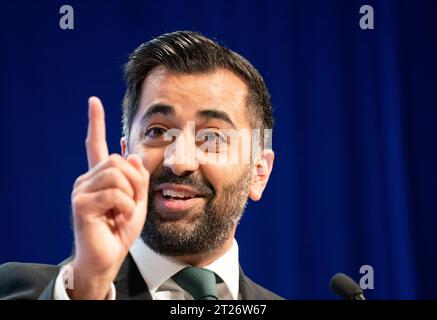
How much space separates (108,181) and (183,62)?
0.62 m

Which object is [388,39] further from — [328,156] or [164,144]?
[164,144]

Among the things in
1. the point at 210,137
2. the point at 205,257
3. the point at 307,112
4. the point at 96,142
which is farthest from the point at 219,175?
the point at 307,112

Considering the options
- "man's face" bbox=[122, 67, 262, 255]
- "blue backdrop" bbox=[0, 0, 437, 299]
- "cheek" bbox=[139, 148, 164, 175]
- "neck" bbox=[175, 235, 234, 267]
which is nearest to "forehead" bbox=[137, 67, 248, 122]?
"man's face" bbox=[122, 67, 262, 255]

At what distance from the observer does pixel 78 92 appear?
221 centimetres

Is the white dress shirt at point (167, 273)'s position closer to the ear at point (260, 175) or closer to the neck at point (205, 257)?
the neck at point (205, 257)

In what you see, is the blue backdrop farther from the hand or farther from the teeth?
the hand

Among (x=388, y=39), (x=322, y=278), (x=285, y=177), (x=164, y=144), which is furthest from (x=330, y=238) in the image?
(x=164, y=144)

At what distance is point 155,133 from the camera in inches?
56.2

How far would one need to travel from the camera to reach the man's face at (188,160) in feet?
4.47

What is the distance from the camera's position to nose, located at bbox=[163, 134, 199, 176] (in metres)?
A: 1.34

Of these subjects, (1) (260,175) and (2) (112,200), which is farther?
(1) (260,175)

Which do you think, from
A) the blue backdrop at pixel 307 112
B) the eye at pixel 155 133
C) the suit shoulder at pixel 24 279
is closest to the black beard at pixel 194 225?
the eye at pixel 155 133

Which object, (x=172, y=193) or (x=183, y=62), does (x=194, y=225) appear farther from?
(x=183, y=62)
